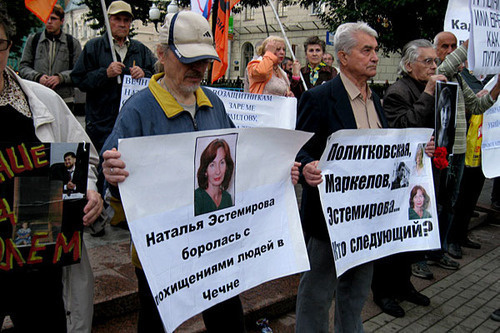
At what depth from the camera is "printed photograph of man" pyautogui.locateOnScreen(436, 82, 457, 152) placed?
3137 millimetres

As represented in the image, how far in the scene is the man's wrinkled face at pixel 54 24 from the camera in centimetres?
428

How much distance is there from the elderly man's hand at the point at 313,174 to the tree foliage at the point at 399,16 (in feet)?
53.6

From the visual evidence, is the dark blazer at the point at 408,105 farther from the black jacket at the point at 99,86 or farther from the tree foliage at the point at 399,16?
the tree foliage at the point at 399,16

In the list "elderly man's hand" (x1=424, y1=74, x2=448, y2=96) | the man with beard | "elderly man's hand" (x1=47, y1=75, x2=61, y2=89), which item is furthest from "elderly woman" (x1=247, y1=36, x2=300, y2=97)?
"elderly man's hand" (x1=424, y1=74, x2=448, y2=96)

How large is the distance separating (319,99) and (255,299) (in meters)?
1.68

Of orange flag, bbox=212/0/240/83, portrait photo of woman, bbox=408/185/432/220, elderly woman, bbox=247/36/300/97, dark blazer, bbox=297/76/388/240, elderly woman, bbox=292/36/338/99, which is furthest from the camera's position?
elderly woman, bbox=292/36/338/99

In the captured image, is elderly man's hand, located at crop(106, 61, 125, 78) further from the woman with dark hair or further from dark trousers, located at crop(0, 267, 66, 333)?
dark trousers, located at crop(0, 267, 66, 333)

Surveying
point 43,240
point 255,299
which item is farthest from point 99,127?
point 43,240

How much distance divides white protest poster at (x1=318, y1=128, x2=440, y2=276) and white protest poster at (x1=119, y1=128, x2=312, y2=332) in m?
0.23

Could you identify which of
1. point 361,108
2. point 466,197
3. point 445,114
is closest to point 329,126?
point 361,108

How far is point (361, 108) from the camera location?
272 cm

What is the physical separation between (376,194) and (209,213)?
1161mm

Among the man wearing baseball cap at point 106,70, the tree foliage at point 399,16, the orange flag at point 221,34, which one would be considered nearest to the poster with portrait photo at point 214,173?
the man wearing baseball cap at point 106,70

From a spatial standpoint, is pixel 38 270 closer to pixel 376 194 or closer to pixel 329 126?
pixel 329 126
